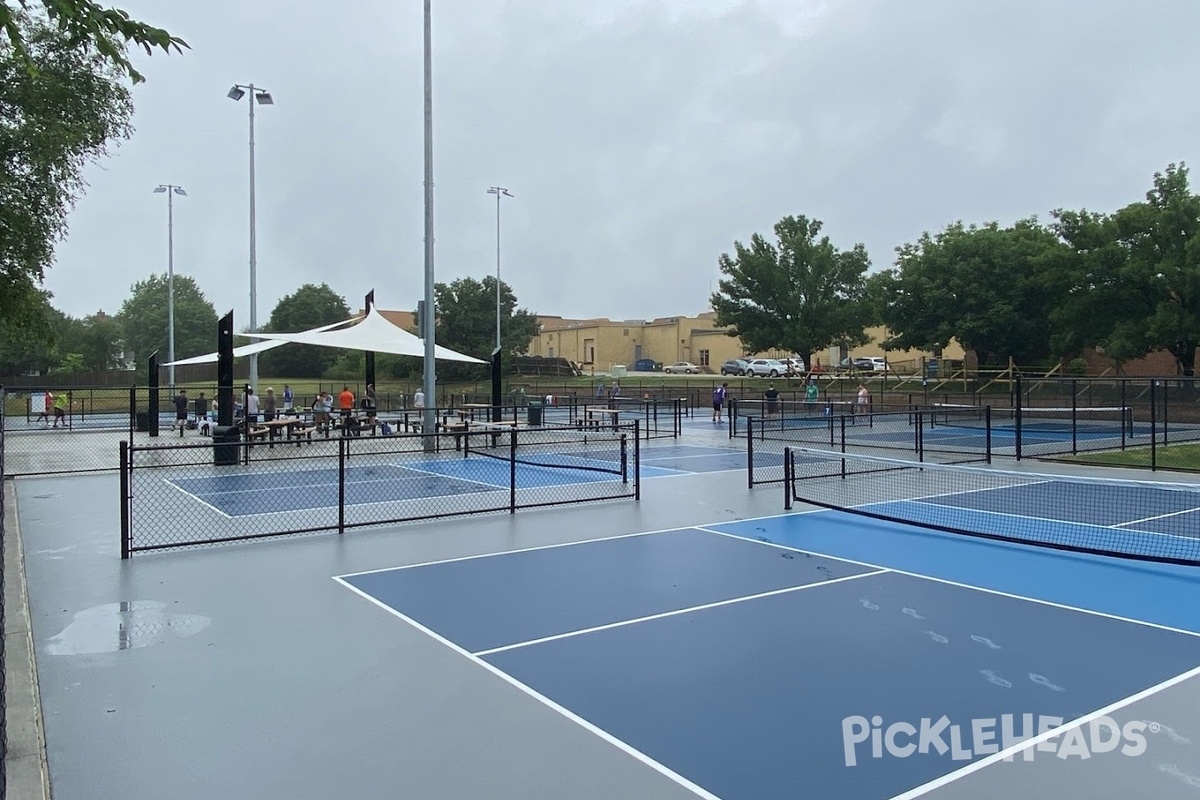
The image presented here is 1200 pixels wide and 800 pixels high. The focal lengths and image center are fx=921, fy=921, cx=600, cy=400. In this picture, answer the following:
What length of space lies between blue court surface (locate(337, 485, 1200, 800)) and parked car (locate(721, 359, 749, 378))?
58615 mm

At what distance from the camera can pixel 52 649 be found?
684 centimetres

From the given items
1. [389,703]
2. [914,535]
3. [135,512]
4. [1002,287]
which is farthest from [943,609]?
[1002,287]

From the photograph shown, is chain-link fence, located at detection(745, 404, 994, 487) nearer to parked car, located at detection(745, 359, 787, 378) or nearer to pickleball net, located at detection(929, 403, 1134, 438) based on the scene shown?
pickleball net, located at detection(929, 403, 1134, 438)

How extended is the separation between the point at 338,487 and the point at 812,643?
8.62 meters

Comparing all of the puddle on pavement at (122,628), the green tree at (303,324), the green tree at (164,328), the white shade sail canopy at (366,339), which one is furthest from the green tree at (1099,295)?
the green tree at (164,328)

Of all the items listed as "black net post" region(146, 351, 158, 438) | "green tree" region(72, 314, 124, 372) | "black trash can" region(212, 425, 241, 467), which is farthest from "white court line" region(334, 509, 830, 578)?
"green tree" region(72, 314, 124, 372)

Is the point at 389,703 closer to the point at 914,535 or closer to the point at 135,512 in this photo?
the point at 914,535

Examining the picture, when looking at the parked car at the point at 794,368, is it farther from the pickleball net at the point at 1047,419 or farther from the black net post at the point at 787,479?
the black net post at the point at 787,479

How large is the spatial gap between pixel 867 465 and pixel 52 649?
1569cm

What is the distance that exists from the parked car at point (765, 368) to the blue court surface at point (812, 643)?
181 feet

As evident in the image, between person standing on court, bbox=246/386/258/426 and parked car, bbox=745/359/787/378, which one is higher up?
parked car, bbox=745/359/787/378

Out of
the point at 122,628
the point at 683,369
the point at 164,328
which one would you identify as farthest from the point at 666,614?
the point at 164,328

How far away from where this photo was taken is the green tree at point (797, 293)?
2250 inches

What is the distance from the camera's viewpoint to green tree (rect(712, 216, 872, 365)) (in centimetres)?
5716
